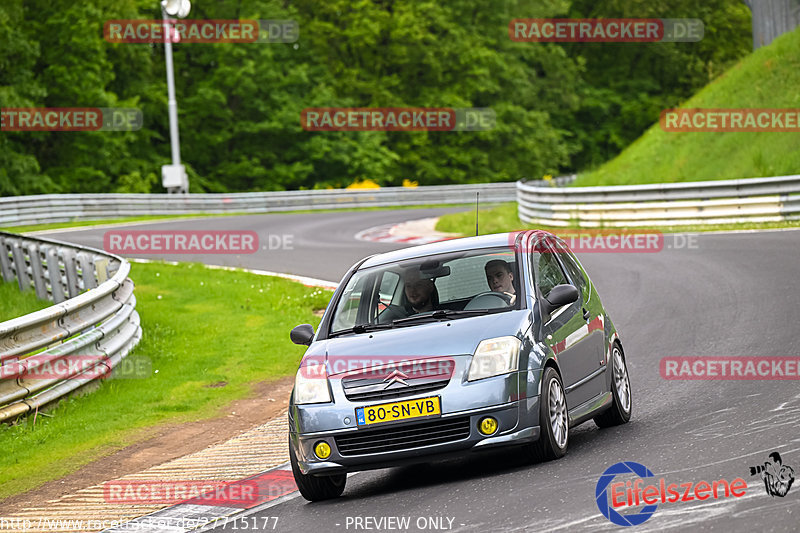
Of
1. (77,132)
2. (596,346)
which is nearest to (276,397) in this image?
(596,346)

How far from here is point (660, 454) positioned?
24.9ft

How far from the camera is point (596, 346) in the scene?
8.95 metres

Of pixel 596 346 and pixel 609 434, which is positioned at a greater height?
pixel 596 346

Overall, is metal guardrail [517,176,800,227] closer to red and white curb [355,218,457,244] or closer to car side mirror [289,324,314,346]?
red and white curb [355,218,457,244]

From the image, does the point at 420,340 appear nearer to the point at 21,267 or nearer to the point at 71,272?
the point at 71,272

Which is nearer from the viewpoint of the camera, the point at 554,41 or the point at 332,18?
the point at 332,18

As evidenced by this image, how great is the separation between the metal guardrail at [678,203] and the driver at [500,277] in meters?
16.3

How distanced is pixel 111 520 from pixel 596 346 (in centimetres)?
355

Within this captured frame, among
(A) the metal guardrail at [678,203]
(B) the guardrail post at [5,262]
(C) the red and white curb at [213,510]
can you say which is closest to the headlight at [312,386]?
(C) the red and white curb at [213,510]

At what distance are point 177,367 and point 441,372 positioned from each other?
627 cm

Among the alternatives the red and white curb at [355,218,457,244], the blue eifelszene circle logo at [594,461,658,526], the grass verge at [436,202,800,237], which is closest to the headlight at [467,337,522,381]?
the blue eifelszene circle logo at [594,461,658,526]

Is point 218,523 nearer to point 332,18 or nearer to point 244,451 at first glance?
point 244,451

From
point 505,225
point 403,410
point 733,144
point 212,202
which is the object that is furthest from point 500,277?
point 212,202

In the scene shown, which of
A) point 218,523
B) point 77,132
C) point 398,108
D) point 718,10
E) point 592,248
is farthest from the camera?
point 718,10
